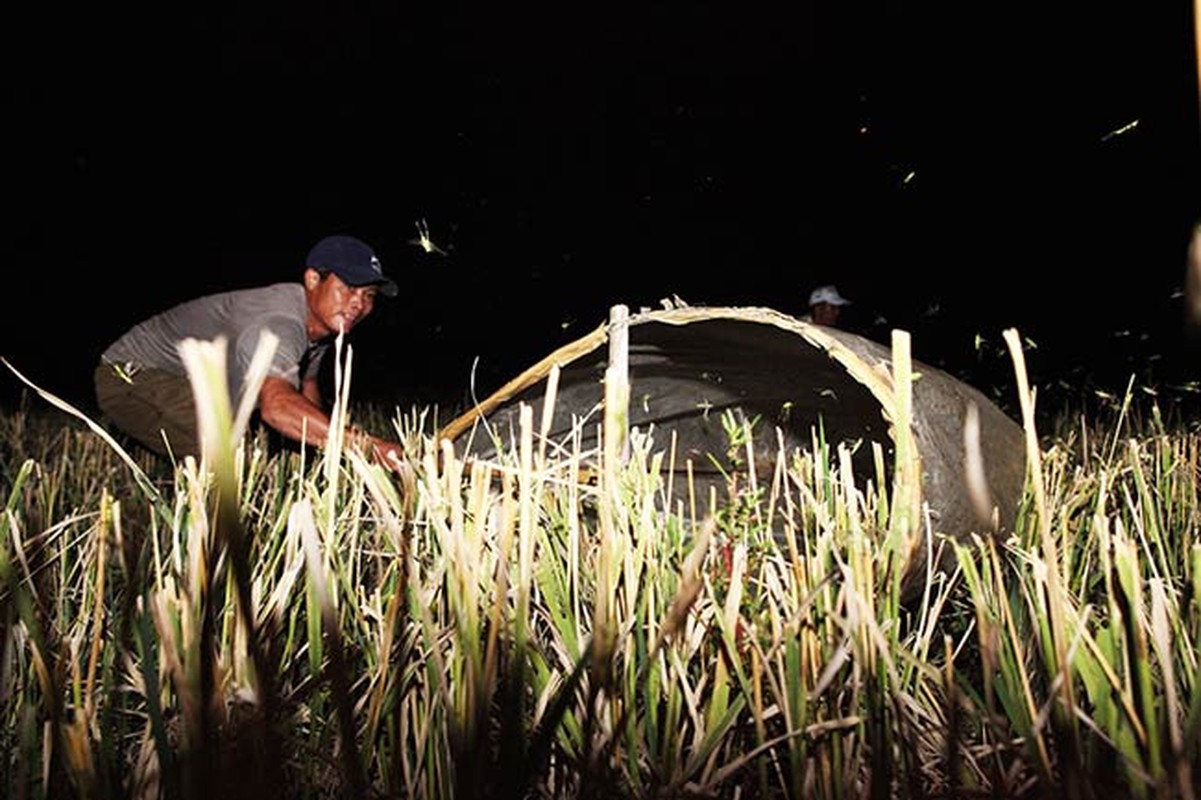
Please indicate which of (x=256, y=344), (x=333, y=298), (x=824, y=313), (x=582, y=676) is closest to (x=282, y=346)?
(x=256, y=344)

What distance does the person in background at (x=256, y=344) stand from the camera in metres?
3.02

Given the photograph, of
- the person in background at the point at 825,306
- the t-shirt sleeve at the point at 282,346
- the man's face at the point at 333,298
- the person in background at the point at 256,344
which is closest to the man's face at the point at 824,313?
the person in background at the point at 825,306

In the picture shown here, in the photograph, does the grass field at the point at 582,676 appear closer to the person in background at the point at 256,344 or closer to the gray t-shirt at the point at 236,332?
the person in background at the point at 256,344

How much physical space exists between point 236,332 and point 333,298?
373 mm

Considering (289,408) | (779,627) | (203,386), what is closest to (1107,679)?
(779,627)

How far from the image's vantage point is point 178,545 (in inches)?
47.3

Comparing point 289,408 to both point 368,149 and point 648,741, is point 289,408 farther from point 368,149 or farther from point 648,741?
point 368,149

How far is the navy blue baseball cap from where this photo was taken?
3328 mm

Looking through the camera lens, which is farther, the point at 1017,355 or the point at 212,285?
the point at 212,285

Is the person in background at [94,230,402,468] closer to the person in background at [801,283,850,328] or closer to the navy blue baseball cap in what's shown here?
the navy blue baseball cap

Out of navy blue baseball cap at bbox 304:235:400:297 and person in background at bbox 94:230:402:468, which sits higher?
navy blue baseball cap at bbox 304:235:400:297

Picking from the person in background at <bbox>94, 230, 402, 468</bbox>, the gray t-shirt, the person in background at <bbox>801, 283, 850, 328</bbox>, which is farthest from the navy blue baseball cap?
the person in background at <bbox>801, 283, 850, 328</bbox>

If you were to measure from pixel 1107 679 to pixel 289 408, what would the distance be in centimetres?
245

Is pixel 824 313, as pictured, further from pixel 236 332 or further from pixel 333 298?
pixel 236 332
